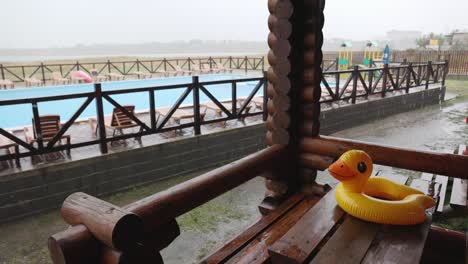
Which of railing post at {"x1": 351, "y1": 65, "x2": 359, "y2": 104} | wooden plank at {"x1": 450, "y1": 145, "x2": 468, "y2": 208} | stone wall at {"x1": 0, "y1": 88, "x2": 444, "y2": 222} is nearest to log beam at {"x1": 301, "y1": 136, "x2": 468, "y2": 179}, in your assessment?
wooden plank at {"x1": 450, "y1": 145, "x2": 468, "y2": 208}

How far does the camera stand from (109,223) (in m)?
1.35

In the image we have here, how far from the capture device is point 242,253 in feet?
7.36

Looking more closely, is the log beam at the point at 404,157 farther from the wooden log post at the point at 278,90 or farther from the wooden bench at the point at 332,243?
the wooden bench at the point at 332,243

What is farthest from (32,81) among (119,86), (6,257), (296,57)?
(296,57)

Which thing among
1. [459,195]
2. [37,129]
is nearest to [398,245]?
[459,195]

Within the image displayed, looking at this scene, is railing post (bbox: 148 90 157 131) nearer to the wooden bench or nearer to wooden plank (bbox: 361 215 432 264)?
the wooden bench

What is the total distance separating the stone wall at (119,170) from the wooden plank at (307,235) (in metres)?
Answer: 3.80

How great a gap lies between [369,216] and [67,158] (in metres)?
4.29

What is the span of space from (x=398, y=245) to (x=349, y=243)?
23 centimetres

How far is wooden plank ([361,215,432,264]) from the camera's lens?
1518 millimetres

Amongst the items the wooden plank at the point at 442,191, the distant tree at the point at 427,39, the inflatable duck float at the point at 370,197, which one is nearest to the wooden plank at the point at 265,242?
the inflatable duck float at the point at 370,197

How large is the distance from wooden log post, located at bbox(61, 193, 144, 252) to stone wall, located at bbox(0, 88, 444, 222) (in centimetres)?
349

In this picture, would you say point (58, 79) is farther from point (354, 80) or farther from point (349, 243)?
point (349, 243)

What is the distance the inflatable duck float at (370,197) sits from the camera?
185 cm
